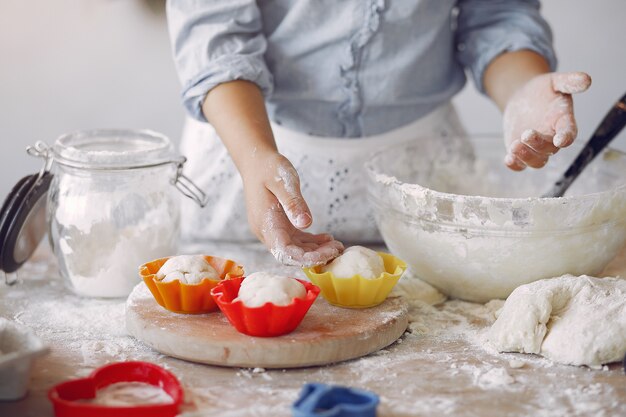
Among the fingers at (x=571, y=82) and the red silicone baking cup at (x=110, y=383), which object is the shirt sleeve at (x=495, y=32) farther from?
the red silicone baking cup at (x=110, y=383)

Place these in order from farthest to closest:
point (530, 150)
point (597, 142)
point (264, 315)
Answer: point (597, 142), point (530, 150), point (264, 315)

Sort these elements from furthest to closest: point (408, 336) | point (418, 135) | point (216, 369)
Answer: point (418, 135)
point (408, 336)
point (216, 369)

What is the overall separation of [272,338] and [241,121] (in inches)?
14.5

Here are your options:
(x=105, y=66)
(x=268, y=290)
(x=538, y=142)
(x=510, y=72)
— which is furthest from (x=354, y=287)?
(x=105, y=66)

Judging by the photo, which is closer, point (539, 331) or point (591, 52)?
point (539, 331)

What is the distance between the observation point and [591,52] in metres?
2.61

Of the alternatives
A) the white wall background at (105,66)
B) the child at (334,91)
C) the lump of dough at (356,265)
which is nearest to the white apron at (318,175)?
the child at (334,91)

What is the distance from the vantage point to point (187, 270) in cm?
109

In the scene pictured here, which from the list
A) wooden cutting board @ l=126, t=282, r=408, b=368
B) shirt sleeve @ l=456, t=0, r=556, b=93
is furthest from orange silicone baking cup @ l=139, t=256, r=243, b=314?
shirt sleeve @ l=456, t=0, r=556, b=93

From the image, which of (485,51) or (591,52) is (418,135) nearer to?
(485,51)

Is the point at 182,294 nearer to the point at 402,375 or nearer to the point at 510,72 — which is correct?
the point at 402,375

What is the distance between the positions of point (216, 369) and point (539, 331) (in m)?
0.41

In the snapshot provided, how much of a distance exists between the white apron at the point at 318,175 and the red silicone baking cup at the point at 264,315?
1.60 feet

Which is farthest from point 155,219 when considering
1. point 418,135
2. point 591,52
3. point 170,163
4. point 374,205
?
point 591,52
